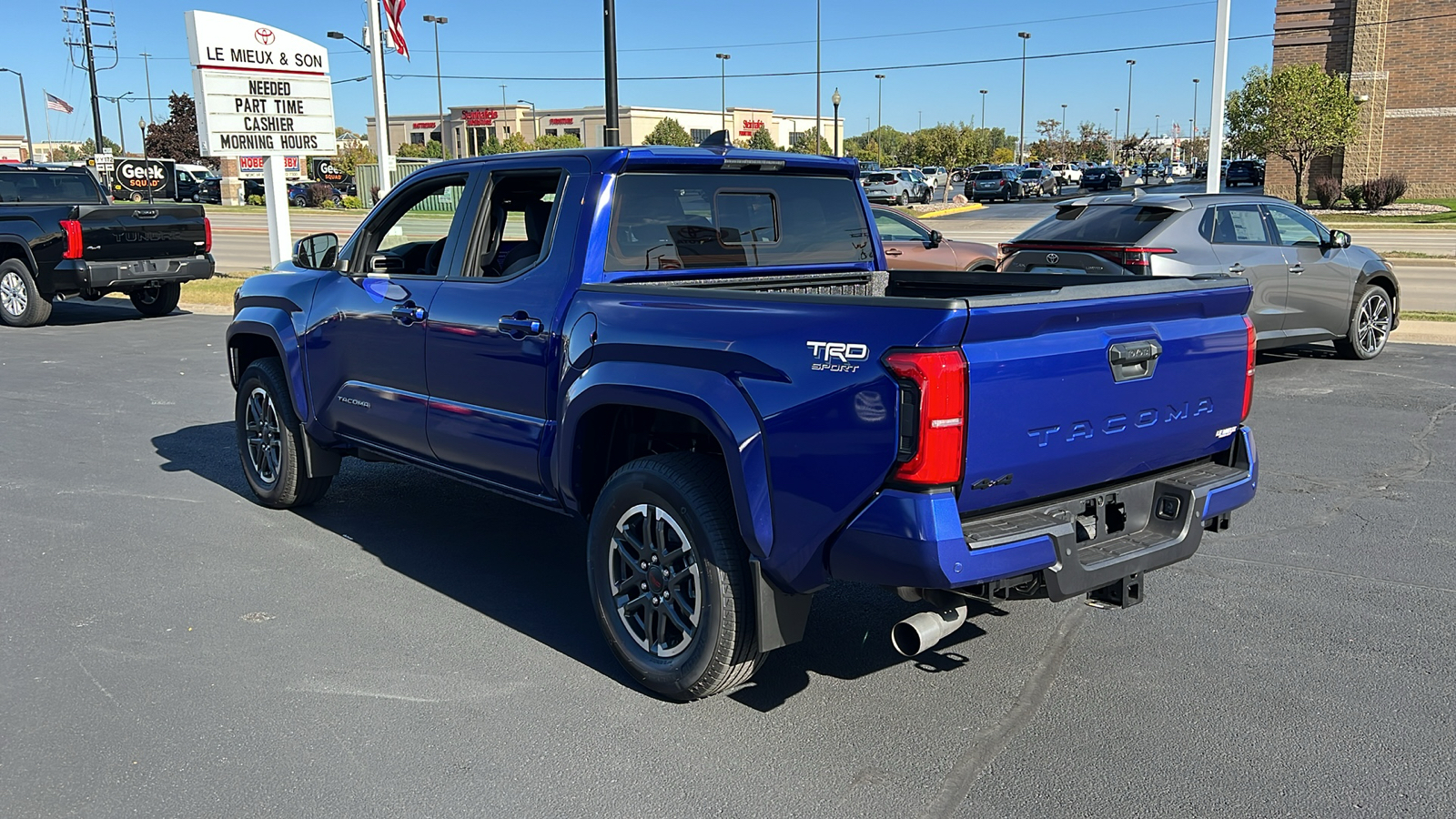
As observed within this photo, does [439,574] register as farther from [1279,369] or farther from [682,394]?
[1279,369]

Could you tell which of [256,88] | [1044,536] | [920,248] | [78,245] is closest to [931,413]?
[1044,536]

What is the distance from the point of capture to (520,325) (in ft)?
15.5

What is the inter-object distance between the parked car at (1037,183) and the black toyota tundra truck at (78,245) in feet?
170

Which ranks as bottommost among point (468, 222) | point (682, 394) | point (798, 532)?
point (798, 532)

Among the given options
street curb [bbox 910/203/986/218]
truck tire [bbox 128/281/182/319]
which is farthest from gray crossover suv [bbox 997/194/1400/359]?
street curb [bbox 910/203/986/218]

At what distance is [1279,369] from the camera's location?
11.1 meters

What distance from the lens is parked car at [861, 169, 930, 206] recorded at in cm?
5066

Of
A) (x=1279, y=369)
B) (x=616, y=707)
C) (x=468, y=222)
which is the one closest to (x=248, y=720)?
(x=616, y=707)

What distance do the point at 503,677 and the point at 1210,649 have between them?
2.74m

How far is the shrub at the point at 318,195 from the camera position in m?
58.6

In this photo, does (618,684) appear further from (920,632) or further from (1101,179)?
(1101,179)

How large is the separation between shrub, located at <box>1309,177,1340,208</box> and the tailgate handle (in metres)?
43.9

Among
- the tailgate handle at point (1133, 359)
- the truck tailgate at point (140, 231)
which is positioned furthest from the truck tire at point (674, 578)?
the truck tailgate at point (140, 231)

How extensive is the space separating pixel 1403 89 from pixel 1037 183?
21.8 m
